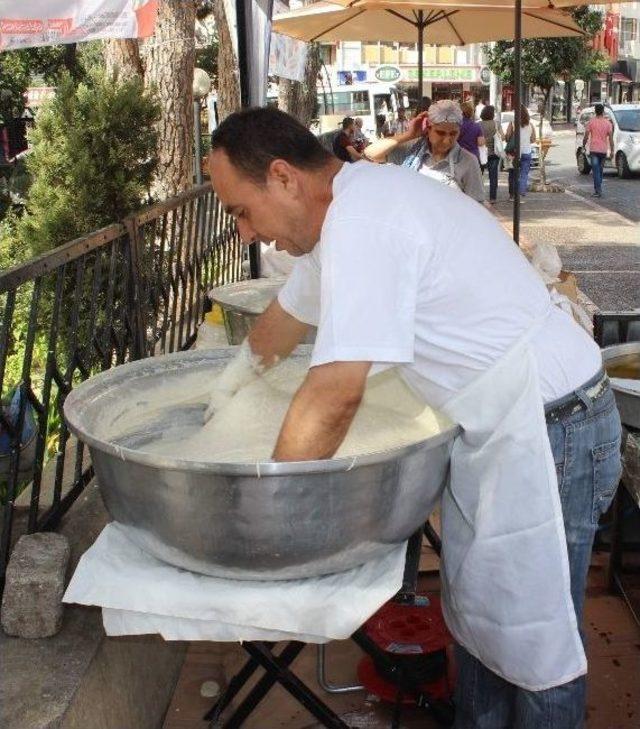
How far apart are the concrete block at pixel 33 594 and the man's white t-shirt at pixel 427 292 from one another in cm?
97

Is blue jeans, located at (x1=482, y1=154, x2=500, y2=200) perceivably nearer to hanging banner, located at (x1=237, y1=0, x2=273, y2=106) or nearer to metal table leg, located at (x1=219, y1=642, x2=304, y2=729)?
hanging banner, located at (x1=237, y1=0, x2=273, y2=106)

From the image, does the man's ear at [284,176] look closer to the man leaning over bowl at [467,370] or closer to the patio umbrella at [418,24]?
the man leaning over bowl at [467,370]

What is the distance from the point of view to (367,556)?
1.66 meters

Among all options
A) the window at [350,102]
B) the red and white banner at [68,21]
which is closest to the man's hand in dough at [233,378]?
the red and white banner at [68,21]

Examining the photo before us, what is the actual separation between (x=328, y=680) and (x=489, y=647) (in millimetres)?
1138

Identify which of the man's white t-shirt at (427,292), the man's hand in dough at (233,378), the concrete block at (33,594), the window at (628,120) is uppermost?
the window at (628,120)

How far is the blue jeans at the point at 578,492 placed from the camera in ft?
6.33

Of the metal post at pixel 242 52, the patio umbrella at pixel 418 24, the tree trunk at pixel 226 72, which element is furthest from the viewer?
the tree trunk at pixel 226 72

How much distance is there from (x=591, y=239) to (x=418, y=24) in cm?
458

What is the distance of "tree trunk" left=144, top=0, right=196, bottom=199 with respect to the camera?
9086 millimetres

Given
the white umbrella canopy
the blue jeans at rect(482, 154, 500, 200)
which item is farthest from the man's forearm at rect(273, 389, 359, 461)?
the blue jeans at rect(482, 154, 500, 200)

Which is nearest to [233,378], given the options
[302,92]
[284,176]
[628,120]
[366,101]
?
[284,176]

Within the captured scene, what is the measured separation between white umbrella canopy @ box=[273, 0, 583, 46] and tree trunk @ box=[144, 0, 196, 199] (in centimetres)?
110

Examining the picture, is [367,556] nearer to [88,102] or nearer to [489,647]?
[489,647]
